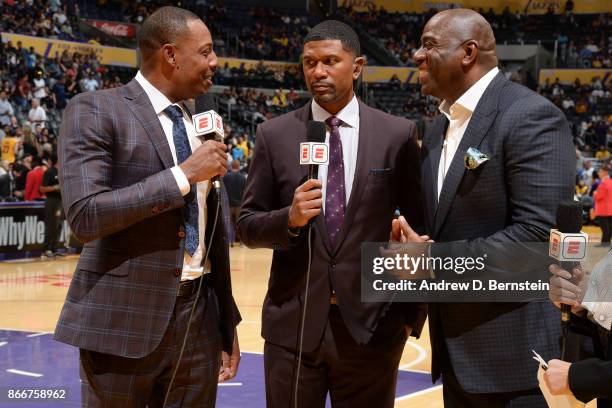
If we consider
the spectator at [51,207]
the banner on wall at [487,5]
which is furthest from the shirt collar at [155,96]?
the banner on wall at [487,5]

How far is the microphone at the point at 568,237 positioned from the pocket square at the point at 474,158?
329 mm

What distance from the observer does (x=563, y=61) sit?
29.9m

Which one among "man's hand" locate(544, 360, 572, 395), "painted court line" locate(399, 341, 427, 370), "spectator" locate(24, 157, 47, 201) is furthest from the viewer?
"spectator" locate(24, 157, 47, 201)

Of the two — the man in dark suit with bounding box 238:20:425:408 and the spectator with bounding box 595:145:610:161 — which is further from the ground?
the man in dark suit with bounding box 238:20:425:408

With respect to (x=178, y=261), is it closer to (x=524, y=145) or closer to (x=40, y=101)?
(x=524, y=145)

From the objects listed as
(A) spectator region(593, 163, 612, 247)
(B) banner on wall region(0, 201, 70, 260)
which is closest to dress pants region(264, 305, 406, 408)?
(B) banner on wall region(0, 201, 70, 260)

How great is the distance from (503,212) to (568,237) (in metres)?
0.37

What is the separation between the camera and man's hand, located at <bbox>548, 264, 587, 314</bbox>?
2123mm

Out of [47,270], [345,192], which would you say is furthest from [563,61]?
[345,192]

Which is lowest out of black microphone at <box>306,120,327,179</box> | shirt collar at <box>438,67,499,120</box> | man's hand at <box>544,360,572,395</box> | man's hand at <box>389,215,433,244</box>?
man's hand at <box>544,360,572,395</box>

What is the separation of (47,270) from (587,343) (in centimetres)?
991

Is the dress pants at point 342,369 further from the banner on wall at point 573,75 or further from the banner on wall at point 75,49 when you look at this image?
the banner on wall at point 573,75

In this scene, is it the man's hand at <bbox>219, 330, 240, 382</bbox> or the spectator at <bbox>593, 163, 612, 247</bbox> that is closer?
the man's hand at <bbox>219, 330, 240, 382</bbox>

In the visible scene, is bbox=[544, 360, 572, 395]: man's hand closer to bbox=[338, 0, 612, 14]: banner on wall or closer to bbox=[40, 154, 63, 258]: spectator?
bbox=[40, 154, 63, 258]: spectator
